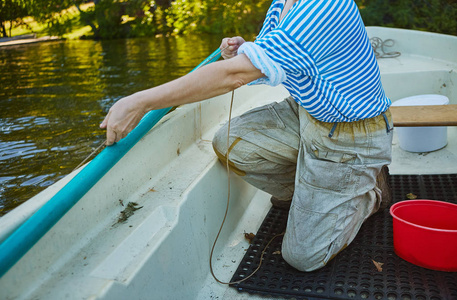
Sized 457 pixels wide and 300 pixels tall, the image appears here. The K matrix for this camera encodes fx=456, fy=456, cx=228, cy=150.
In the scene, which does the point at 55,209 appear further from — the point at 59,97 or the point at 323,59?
the point at 59,97

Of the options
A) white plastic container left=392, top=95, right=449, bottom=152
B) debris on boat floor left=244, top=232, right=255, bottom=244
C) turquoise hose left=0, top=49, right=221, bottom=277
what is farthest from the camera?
white plastic container left=392, top=95, right=449, bottom=152

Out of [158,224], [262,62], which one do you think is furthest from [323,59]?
[158,224]

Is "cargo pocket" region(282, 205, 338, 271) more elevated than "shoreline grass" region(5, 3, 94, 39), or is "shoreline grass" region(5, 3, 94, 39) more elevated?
"cargo pocket" region(282, 205, 338, 271)

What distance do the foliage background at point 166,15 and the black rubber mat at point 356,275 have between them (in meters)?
9.29

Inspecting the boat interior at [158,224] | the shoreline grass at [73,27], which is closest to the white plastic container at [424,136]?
the boat interior at [158,224]

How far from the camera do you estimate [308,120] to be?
1.80 metres

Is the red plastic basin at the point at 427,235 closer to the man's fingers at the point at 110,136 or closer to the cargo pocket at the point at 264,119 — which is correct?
the cargo pocket at the point at 264,119

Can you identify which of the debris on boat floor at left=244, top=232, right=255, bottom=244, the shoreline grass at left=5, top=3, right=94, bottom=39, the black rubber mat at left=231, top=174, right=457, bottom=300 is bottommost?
the shoreline grass at left=5, top=3, right=94, bottom=39

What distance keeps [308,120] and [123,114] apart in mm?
774

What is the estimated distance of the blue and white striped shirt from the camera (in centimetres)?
138

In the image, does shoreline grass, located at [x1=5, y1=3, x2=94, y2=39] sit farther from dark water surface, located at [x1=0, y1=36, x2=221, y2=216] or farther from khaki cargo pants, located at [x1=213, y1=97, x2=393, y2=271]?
khaki cargo pants, located at [x1=213, y1=97, x2=393, y2=271]

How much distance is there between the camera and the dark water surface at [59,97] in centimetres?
290

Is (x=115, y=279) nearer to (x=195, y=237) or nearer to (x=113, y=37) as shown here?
(x=195, y=237)

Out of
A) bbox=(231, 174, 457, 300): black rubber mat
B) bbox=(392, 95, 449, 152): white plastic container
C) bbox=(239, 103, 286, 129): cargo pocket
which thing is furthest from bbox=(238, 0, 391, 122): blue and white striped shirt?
bbox=(392, 95, 449, 152): white plastic container
